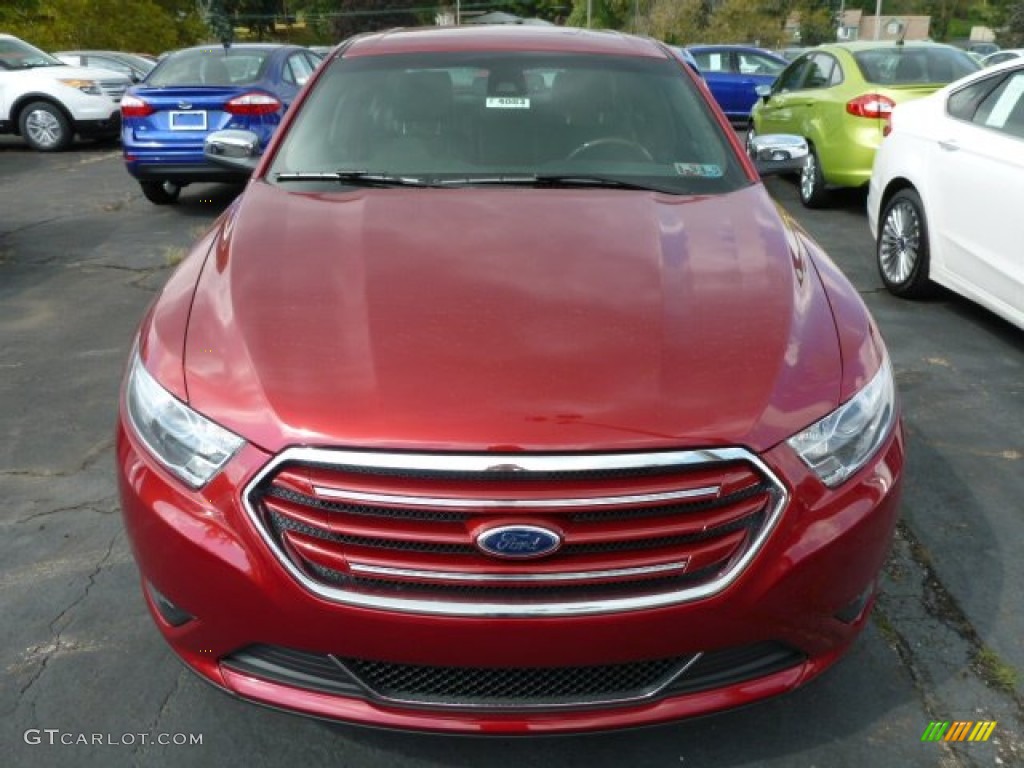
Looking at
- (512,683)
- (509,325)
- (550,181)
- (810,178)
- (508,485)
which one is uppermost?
(550,181)

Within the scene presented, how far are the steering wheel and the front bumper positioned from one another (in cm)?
159

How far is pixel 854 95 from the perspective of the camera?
324 inches

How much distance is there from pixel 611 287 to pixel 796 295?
1.53 feet

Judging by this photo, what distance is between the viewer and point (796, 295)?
241 cm

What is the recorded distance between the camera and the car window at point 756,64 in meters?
15.4

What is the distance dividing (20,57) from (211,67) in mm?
6280

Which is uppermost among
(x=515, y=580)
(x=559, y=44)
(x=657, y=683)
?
(x=559, y=44)

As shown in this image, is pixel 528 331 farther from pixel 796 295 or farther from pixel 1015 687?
pixel 1015 687

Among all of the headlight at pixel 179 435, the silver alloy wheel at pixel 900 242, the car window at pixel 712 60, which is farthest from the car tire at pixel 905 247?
the car window at pixel 712 60

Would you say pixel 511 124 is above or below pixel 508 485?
above

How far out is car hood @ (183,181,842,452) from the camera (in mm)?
1901

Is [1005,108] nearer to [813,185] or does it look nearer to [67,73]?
[813,185]

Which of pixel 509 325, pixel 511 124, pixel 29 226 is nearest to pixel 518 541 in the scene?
pixel 509 325

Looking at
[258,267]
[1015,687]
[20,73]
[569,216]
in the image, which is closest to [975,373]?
[1015,687]
